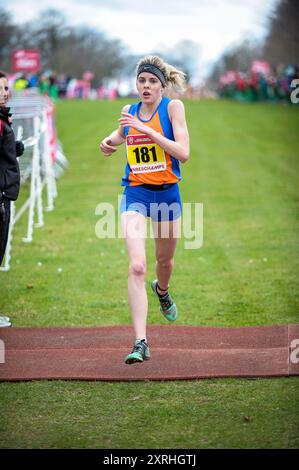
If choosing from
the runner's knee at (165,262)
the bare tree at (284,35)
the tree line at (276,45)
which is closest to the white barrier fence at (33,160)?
the runner's knee at (165,262)

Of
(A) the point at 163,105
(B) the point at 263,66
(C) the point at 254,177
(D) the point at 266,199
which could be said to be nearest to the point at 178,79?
(A) the point at 163,105

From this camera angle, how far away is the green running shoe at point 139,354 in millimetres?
5672

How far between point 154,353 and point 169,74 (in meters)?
2.19

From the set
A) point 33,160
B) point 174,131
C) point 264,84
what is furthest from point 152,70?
point 264,84

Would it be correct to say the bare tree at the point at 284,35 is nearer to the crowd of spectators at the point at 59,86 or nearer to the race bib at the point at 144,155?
the crowd of spectators at the point at 59,86

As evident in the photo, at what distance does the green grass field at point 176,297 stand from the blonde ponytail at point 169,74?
7.57 feet

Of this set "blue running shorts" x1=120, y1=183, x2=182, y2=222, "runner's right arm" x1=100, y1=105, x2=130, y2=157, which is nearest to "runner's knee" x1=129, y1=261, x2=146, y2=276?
"blue running shorts" x1=120, y1=183, x2=182, y2=222

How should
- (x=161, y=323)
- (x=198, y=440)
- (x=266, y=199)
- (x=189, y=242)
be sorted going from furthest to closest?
(x=266, y=199) → (x=189, y=242) → (x=161, y=323) → (x=198, y=440)

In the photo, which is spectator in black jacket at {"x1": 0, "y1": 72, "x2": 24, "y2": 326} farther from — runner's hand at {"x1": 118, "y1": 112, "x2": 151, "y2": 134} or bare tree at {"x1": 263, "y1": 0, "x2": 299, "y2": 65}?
bare tree at {"x1": 263, "y1": 0, "x2": 299, "y2": 65}

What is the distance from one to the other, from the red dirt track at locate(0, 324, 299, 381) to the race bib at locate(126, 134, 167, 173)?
1454mm

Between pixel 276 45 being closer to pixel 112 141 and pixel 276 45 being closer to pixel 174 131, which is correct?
pixel 112 141

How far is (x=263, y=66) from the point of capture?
49281 millimetres

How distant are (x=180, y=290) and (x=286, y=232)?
13.1 ft

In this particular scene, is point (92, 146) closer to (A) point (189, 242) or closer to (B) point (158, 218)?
(A) point (189, 242)
